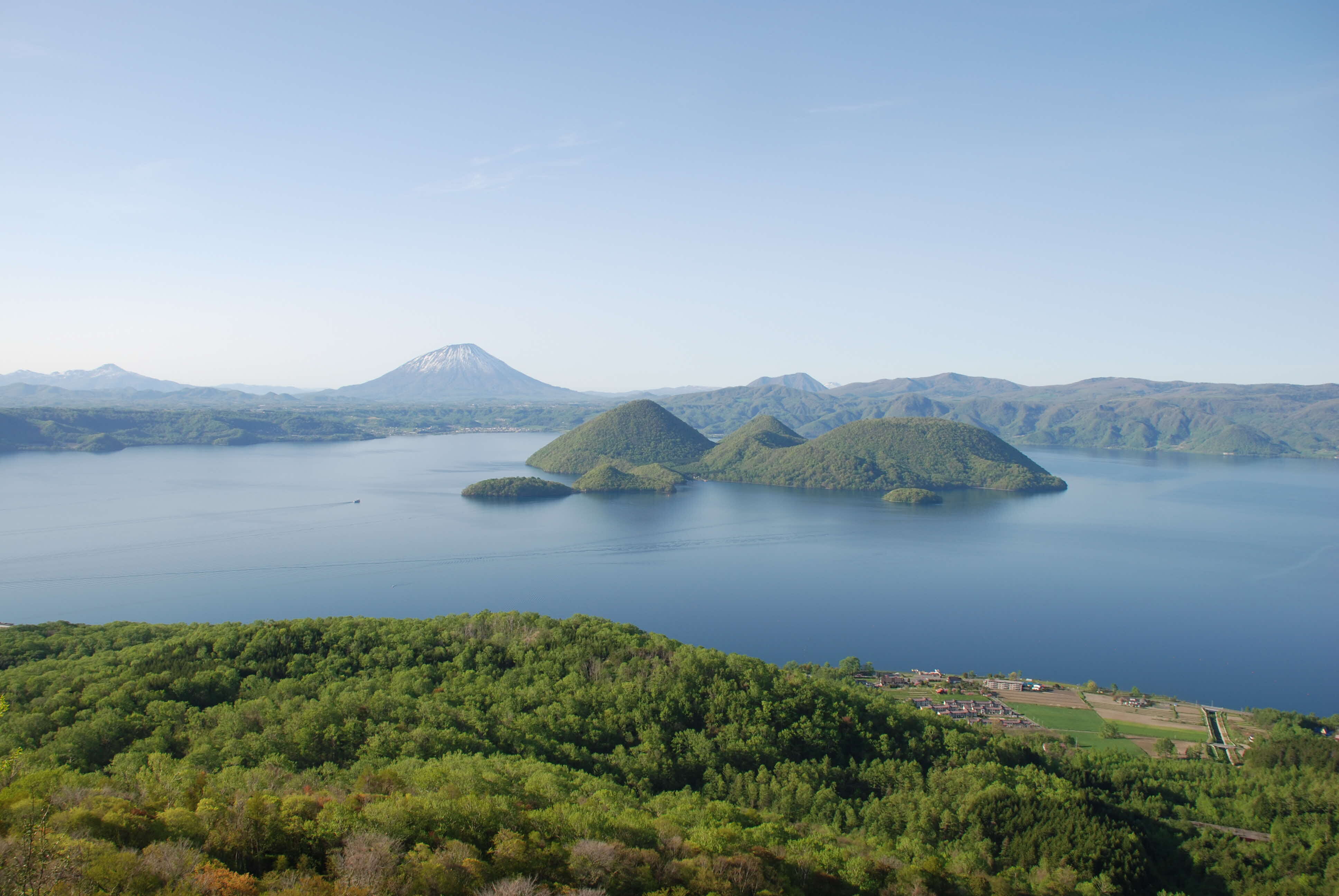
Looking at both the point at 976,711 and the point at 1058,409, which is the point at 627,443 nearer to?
the point at 976,711

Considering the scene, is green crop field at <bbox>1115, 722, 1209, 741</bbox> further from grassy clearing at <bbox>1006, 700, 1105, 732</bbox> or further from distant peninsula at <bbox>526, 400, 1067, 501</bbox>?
distant peninsula at <bbox>526, 400, 1067, 501</bbox>

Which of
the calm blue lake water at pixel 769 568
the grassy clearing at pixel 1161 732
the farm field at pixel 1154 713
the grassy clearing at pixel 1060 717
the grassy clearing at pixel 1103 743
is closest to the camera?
the grassy clearing at pixel 1103 743

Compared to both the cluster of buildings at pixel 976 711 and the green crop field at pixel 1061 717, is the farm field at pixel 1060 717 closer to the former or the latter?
the green crop field at pixel 1061 717

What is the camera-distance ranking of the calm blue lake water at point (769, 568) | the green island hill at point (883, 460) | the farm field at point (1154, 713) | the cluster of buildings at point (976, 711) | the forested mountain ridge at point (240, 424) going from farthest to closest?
the forested mountain ridge at point (240, 424), the green island hill at point (883, 460), the calm blue lake water at point (769, 568), the farm field at point (1154, 713), the cluster of buildings at point (976, 711)

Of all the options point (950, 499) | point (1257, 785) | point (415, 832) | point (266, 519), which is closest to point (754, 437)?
point (950, 499)

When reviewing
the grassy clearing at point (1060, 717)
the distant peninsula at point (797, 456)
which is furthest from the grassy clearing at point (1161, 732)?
the distant peninsula at point (797, 456)

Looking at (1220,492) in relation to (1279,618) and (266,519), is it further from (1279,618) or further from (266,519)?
(266,519)
